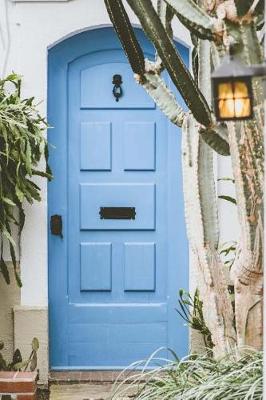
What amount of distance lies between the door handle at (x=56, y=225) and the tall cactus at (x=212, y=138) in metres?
2.05

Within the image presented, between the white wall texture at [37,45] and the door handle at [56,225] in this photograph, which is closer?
the white wall texture at [37,45]

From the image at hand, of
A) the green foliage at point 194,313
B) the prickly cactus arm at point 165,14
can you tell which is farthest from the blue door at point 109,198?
the prickly cactus arm at point 165,14

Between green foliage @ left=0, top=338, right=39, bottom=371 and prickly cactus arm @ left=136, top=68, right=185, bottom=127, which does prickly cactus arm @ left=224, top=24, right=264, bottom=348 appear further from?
green foliage @ left=0, top=338, right=39, bottom=371

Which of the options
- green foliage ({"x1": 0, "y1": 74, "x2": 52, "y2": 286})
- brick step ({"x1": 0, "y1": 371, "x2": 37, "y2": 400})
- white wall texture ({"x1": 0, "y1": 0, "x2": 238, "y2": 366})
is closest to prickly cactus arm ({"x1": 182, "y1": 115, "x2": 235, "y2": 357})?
brick step ({"x1": 0, "y1": 371, "x2": 37, "y2": 400})

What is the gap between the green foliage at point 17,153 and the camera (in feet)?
20.8

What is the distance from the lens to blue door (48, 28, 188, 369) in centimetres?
709

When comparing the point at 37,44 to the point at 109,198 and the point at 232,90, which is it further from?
the point at 232,90

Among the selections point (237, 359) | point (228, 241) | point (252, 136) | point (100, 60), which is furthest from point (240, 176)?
point (100, 60)

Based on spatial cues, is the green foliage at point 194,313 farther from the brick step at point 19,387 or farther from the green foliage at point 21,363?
the brick step at point 19,387

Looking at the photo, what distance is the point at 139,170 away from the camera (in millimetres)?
7102

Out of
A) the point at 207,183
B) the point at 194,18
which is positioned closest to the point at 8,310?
the point at 207,183

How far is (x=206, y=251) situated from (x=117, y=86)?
2362 millimetres

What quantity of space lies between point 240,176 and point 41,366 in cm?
294

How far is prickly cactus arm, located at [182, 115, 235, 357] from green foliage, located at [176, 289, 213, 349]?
3.71 ft
